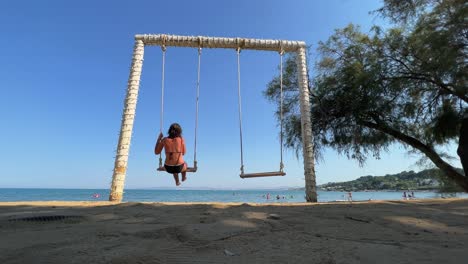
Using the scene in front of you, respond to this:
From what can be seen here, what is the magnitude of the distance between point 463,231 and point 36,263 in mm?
3468

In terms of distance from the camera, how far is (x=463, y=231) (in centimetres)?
293

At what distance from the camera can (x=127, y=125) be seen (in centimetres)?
721

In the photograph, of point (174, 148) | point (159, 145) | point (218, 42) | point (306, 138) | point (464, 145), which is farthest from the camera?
point (464, 145)

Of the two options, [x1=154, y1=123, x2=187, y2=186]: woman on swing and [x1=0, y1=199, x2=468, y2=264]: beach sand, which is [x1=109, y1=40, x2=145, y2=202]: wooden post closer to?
[x1=154, y1=123, x2=187, y2=186]: woman on swing

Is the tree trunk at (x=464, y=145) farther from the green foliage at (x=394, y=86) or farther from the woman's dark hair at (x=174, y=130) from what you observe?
the woman's dark hair at (x=174, y=130)

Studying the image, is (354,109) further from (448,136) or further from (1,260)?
(1,260)

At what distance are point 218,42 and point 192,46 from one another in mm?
681

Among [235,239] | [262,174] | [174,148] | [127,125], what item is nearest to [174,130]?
[174,148]

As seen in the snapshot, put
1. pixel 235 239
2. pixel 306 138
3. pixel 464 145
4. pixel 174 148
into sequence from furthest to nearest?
pixel 464 145
pixel 306 138
pixel 174 148
pixel 235 239

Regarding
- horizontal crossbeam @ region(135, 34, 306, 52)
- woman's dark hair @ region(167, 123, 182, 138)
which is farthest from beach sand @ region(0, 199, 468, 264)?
horizontal crossbeam @ region(135, 34, 306, 52)

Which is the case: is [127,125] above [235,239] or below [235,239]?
above

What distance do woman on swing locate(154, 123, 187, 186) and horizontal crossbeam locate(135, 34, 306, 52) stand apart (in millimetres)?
2897

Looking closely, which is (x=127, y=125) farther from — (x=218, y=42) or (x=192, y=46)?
(x=218, y=42)

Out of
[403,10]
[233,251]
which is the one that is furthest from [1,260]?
[403,10]
